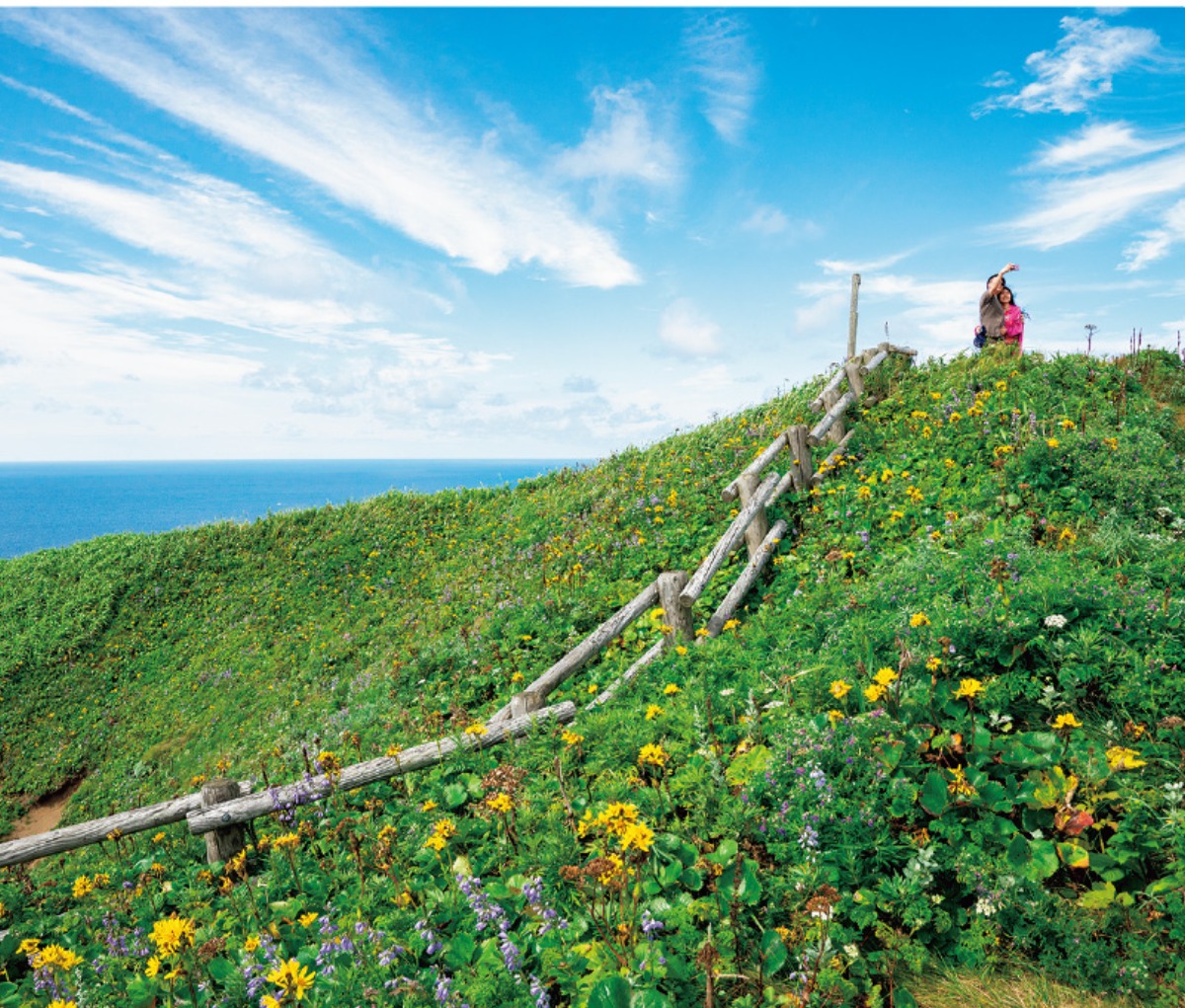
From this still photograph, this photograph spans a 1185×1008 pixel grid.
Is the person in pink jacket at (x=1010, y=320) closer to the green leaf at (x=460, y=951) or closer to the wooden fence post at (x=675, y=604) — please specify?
the wooden fence post at (x=675, y=604)

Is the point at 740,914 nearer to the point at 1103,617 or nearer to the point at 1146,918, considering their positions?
the point at 1146,918

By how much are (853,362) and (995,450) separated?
5.10 metres

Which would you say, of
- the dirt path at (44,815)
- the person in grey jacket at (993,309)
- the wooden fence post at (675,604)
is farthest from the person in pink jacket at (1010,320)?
the dirt path at (44,815)

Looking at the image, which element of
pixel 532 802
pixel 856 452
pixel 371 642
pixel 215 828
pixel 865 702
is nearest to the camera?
pixel 865 702

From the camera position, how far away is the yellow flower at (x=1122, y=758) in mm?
3435

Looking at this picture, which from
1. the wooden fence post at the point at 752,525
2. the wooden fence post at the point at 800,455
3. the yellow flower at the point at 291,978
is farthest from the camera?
the wooden fence post at the point at 800,455

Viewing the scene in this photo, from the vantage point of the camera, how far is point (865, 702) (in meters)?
4.42

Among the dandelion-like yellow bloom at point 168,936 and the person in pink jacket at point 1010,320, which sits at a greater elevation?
the person in pink jacket at point 1010,320

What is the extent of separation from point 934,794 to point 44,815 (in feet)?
60.0

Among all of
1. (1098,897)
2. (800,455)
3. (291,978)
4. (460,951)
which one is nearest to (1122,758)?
(1098,897)

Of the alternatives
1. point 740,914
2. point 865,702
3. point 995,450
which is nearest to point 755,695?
point 865,702

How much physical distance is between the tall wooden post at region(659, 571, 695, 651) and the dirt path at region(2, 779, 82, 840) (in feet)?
46.9

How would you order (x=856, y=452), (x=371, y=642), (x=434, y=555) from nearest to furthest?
(x=856, y=452) → (x=371, y=642) → (x=434, y=555)

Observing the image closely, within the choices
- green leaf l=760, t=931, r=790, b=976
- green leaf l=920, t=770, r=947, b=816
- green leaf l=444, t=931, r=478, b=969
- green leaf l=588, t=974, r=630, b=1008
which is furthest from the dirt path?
green leaf l=920, t=770, r=947, b=816
